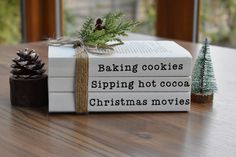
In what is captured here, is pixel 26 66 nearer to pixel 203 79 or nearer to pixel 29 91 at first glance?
pixel 29 91

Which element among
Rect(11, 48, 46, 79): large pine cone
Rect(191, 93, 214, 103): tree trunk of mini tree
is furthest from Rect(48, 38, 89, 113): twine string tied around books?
Rect(191, 93, 214, 103): tree trunk of mini tree

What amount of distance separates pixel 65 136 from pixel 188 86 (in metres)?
0.29

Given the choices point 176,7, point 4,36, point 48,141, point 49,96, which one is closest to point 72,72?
point 49,96

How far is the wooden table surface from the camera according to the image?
0.75 meters

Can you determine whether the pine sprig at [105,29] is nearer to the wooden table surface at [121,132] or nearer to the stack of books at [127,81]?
the stack of books at [127,81]

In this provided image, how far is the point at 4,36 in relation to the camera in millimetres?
2994

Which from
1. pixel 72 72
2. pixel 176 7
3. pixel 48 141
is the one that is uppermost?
pixel 176 7

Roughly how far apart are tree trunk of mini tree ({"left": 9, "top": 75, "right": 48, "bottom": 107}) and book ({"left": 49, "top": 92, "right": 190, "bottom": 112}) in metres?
0.06

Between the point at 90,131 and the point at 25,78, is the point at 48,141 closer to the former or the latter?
the point at 90,131

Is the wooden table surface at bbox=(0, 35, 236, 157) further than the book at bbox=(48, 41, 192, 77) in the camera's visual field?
No

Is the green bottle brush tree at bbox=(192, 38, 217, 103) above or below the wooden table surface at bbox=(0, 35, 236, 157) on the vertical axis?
above

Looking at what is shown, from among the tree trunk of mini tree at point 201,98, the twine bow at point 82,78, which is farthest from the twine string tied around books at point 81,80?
the tree trunk of mini tree at point 201,98

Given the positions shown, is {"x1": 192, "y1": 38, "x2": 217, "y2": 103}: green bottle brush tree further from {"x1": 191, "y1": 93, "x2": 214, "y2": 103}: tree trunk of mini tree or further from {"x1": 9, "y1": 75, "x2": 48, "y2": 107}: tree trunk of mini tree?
{"x1": 9, "y1": 75, "x2": 48, "y2": 107}: tree trunk of mini tree

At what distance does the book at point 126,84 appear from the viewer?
2.97ft
